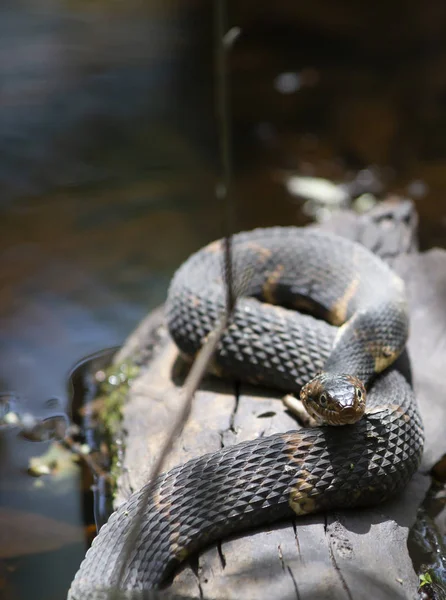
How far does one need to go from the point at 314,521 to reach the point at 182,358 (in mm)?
1725

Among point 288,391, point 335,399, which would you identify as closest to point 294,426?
point 288,391

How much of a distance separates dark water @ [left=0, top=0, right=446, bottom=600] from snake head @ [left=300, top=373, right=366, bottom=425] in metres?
2.62

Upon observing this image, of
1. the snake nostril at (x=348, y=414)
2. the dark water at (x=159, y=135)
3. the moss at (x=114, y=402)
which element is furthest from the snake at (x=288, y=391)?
the dark water at (x=159, y=135)

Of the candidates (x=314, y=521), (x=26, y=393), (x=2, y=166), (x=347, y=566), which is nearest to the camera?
(x=347, y=566)

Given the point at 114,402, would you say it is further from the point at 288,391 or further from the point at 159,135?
the point at 159,135

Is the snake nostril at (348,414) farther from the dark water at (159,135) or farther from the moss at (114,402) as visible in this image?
the dark water at (159,135)

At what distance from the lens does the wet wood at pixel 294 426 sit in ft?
8.95

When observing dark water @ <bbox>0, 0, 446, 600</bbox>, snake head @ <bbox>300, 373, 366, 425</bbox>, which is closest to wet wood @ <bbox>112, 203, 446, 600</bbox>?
snake head @ <bbox>300, 373, 366, 425</bbox>

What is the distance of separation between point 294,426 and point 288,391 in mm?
345

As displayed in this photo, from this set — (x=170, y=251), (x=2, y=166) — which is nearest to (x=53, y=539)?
(x=170, y=251)

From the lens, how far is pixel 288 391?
12.9ft

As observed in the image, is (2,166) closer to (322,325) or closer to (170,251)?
(170,251)

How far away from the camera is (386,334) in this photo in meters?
3.96

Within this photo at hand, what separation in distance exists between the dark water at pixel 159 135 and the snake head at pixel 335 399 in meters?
2.62
